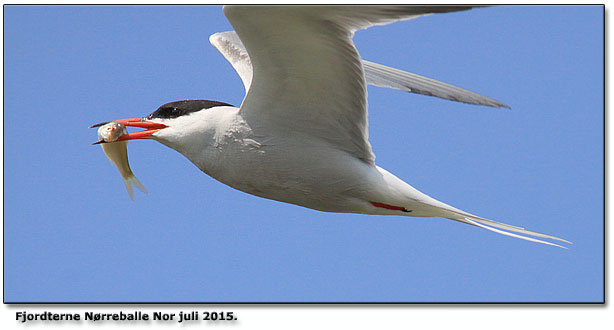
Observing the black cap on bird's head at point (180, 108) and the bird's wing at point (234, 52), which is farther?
the bird's wing at point (234, 52)

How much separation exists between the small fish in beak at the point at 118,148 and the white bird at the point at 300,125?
0.06 metres

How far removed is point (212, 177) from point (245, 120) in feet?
1.41

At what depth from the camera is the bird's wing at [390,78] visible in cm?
429

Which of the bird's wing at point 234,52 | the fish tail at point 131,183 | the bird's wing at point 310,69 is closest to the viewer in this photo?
the bird's wing at point 310,69

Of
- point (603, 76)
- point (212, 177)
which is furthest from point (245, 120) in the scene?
point (603, 76)

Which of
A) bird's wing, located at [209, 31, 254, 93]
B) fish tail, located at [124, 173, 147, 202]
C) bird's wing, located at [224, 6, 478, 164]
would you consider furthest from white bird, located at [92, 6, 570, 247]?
bird's wing, located at [209, 31, 254, 93]

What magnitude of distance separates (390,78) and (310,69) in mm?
1449

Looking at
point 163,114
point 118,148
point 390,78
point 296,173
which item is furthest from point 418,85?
point 118,148

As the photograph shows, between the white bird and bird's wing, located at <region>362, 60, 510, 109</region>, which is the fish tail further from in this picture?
bird's wing, located at <region>362, 60, 510, 109</region>

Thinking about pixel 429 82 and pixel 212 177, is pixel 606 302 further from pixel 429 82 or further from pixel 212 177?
pixel 212 177

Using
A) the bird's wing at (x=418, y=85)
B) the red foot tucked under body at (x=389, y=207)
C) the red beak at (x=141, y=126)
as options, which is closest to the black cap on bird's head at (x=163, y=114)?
the red beak at (x=141, y=126)

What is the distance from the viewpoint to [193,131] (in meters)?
4.09

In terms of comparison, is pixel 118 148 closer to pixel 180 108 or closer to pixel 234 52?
pixel 180 108

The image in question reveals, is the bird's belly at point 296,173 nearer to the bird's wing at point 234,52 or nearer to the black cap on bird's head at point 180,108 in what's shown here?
the black cap on bird's head at point 180,108
